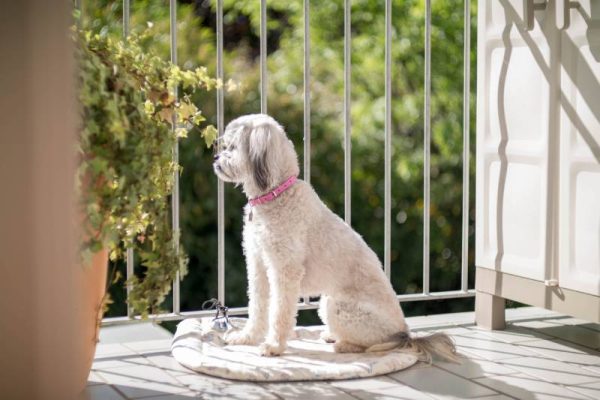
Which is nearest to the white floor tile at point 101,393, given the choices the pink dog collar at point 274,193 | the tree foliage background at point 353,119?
the pink dog collar at point 274,193

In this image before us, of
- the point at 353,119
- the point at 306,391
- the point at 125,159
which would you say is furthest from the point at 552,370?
the point at 353,119

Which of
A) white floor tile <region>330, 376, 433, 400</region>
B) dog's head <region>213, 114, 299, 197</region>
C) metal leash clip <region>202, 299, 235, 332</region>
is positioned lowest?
white floor tile <region>330, 376, 433, 400</region>

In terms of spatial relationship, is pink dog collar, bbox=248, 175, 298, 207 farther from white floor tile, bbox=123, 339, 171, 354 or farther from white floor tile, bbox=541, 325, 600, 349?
white floor tile, bbox=541, 325, 600, 349

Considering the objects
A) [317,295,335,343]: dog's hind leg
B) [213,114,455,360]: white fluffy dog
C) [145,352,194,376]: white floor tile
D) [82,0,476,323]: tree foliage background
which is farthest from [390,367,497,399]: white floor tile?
[82,0,476,323]: tree foliage background

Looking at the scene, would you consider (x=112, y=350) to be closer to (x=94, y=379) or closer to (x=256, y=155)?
(x=94, y=379)

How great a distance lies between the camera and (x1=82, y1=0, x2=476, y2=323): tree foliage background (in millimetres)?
5777

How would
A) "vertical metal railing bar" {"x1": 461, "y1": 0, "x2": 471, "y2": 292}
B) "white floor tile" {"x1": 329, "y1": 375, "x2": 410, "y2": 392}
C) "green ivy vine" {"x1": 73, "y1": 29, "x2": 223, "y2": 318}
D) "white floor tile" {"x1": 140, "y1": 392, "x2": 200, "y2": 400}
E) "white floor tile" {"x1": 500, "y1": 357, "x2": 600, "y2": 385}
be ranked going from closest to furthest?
"green ivy vine" {"x1": 73, "y1": 29, "x2": 223, "y2": 318}, "white floor tile" {"x1": 140, "y1": 392, "x2": 200, "y2": 400}, "white floor tile" {"x1": 329, "y1": 375, "x2": 410, "y2": 392}, "white floor tile" {"x1": 500, "y1": 357, "x2": 600, "y2": 385}, "vertical metal railing bar" {"x1": 461, "y1": 0, "x2": 471, "y2": 292}

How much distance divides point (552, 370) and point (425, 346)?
1.36 ft

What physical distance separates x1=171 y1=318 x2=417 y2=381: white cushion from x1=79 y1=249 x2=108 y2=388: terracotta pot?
16.8 inches

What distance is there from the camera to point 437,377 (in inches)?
115

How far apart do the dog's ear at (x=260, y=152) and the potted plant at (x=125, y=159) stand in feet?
0.82

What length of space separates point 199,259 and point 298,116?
3.60 feet

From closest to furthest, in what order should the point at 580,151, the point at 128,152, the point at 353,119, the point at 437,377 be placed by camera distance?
the point at 128,152, the point at 437,377, the point at 580,151, the point at 353,119

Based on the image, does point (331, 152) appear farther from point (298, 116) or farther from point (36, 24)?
point (36, 24)
